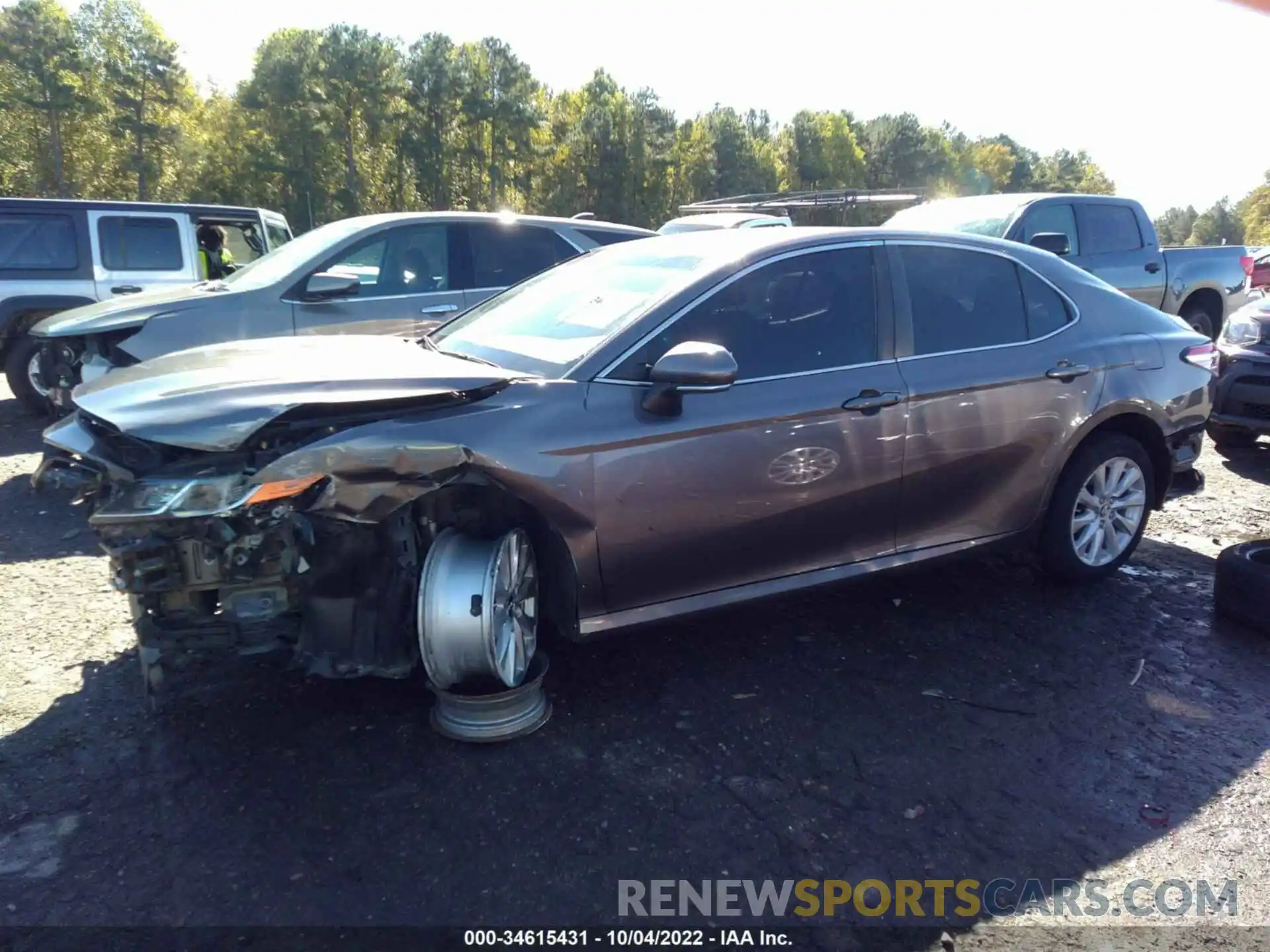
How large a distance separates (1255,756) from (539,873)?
8.42 feet

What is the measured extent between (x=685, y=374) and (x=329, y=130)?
50.3 meters

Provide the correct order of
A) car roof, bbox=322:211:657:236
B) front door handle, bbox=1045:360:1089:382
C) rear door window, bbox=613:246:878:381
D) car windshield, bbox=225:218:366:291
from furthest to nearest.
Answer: car roof, bbox=322:211:657:236 → car windshield, bbox=225:218:366:291 → front door handle, bbox=1045:360:1089:382 → rear door window, bbox=613:246:878:381

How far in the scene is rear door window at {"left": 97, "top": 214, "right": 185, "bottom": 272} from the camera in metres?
8.94

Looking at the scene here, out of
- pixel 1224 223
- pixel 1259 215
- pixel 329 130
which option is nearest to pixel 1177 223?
pixel 1224 223

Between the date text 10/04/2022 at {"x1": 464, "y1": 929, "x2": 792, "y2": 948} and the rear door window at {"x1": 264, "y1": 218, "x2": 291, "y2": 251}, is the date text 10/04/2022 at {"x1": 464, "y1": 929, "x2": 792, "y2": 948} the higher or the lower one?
the lower one

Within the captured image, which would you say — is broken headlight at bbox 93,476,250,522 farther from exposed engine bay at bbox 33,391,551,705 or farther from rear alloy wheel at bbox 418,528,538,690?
rear alloy wheel at bbox 418,528,538,690

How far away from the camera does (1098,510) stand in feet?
14.8

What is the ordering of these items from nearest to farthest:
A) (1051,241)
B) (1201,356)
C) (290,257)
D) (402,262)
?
(1201,356)
(290,257)
(402,262)
(1051,241)

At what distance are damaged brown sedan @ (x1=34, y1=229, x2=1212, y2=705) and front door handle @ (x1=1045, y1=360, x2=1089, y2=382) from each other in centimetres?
2

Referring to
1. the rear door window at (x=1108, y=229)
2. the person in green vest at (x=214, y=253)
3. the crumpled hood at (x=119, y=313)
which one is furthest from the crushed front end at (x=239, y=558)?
the rear door window at (x=1108, y=229)

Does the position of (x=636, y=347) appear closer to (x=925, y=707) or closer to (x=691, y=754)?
(x=691, y=754)

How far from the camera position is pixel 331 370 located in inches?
122

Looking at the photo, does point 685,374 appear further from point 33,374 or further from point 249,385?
point 33,374

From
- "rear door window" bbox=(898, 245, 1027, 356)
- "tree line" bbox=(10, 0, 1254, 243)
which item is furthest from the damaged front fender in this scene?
"tree line" bbox=(10, 0, 1254, 243)
